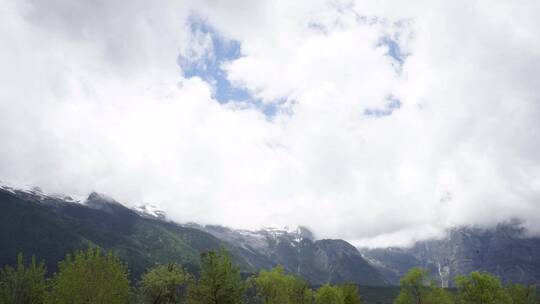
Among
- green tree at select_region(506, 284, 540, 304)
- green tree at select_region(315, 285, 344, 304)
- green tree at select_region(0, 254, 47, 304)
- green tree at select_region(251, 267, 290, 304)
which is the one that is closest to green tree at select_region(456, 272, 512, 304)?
green tree at select_region(506, 284, 540, 304)

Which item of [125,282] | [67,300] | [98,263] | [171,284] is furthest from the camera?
[171,284]

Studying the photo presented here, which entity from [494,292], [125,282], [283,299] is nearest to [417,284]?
[494,292]

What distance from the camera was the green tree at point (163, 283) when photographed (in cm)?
8644

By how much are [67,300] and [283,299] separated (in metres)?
53.3

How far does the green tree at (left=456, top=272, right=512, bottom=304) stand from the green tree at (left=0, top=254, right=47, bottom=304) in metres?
99.2

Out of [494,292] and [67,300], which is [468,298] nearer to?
[494,292]

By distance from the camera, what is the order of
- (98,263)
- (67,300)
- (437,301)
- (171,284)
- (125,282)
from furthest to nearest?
(437,301) < (171,284) < (125,282) < (98,263) < (67,300)

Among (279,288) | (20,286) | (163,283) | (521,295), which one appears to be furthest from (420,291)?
(20,286)

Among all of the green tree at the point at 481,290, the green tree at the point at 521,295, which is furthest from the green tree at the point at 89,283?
the green tree at the point at 521,295

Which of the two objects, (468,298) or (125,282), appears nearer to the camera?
(125,282)

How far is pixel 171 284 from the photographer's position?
87.8 metres

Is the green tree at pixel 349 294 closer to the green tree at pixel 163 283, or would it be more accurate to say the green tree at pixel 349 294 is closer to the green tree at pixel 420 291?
the green tree at pixel 420 291

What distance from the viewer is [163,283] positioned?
86.2 m

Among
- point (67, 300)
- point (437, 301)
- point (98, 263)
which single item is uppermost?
point (437, 301)
